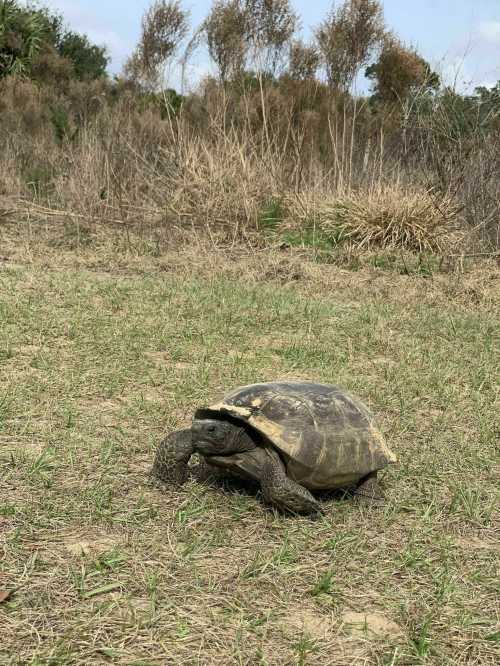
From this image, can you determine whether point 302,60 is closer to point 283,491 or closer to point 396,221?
point 396,221

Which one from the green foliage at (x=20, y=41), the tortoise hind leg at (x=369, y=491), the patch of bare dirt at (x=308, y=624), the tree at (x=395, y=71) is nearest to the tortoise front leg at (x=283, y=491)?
the tortoise hind leg at (x=369, y=491)

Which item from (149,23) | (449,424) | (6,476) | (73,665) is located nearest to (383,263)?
(449,424)

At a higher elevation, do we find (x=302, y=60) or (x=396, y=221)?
(x=302, y=60)

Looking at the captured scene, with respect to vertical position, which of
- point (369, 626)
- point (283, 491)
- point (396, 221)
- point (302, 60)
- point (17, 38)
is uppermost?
point (17, 38)

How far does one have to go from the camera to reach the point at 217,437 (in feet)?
8.69

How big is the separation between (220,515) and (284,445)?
35 cm

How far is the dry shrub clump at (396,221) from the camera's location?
829 centimetres

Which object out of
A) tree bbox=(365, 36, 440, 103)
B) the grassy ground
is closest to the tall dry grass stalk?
tree bbox=(365, 36, 440, 103)

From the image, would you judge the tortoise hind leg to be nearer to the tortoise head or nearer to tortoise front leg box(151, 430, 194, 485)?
the tortoise head

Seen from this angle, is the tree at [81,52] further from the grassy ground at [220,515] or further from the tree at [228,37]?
the grassy ground at [220,515]

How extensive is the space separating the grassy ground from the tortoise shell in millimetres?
162

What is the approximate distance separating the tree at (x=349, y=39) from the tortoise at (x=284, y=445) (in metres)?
8.41

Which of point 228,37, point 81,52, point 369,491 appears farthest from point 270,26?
point 81,52

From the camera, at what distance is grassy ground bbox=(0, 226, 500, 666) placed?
6.45ft
